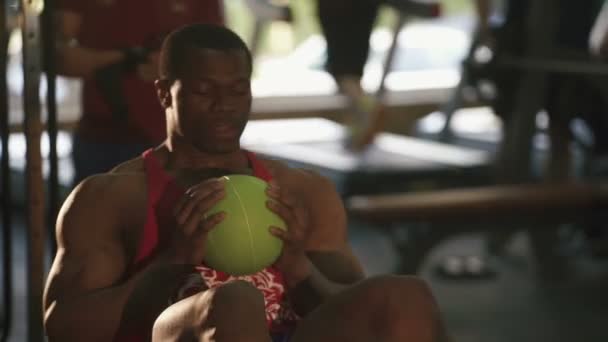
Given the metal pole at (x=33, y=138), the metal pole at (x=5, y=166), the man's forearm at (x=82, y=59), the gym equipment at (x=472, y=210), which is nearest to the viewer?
the metal pole at (x=33, y=138)

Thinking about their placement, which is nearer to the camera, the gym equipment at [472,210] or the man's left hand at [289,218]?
the man's left hand at [289,218]

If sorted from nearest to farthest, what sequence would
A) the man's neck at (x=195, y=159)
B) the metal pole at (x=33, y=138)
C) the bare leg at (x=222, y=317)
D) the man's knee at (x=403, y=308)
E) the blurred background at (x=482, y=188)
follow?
1. the bare leg at (x=222, y=317)
2. the man's knee at (x=403, y=308)
3. the man's neck at (x=195, y=159)
4. the metal pole at (x=33, y=138)
5. the blurred background at (x=482, y=188)

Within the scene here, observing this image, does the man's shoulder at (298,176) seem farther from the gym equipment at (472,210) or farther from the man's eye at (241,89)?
the gym equipment at (472,210)

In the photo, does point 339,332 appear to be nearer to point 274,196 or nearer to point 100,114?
point 274,196

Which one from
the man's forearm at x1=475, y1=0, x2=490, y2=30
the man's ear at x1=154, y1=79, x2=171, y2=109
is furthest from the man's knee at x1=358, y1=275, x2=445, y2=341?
the man's forearm at x1=475, y1=0, x2=490, y2=30

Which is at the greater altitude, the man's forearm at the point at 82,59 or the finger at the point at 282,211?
the finger at the point at 282,211

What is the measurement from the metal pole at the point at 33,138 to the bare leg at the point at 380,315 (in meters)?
0.73

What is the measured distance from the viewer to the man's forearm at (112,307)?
187 centimetres

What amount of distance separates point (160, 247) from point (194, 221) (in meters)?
0.16

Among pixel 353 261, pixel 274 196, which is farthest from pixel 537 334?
pixel 274 196

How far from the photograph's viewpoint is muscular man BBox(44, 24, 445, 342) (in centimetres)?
181

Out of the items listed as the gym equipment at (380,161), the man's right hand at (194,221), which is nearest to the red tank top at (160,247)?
the man's right hand at (194,221)

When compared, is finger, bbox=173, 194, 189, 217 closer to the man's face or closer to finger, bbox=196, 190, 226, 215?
finger, bbox=196, 190, 226, 215

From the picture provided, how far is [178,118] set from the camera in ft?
6.62
